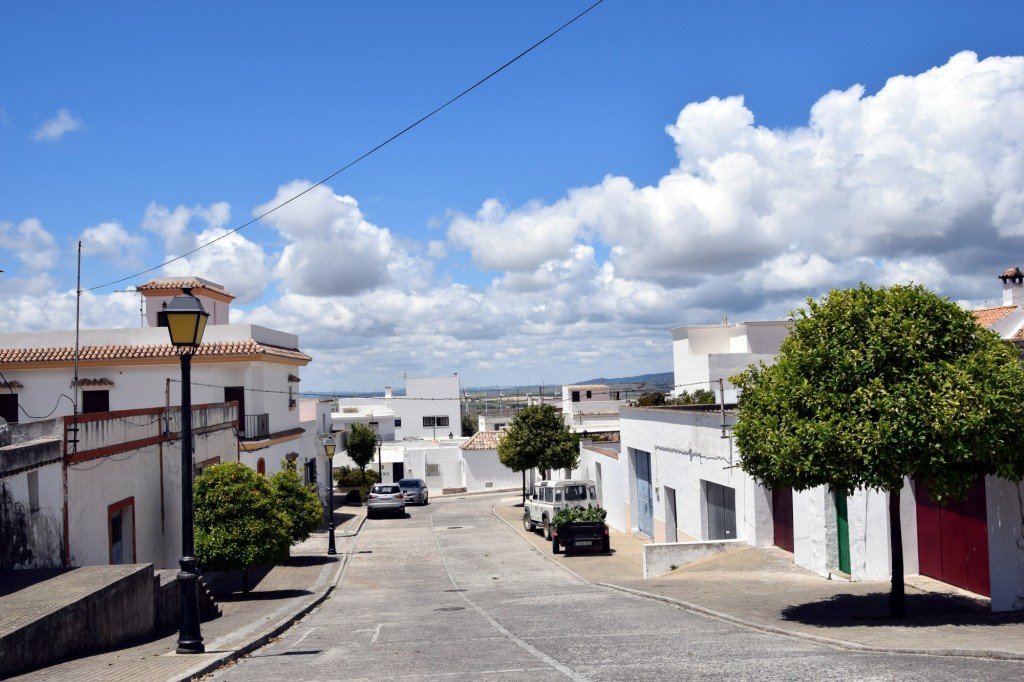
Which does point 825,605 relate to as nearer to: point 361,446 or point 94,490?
point 94,490

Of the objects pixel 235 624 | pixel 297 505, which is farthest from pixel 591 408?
pixel 235 624

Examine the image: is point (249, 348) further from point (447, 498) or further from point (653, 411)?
point (447, 498)

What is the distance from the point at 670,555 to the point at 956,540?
808cm

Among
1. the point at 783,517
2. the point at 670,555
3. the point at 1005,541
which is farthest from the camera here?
the point at 670,555

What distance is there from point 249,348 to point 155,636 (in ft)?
72.1

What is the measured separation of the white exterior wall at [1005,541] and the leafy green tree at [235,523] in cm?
1397

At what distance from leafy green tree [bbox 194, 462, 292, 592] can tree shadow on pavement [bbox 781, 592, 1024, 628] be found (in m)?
11.0

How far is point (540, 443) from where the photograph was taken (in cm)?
4328

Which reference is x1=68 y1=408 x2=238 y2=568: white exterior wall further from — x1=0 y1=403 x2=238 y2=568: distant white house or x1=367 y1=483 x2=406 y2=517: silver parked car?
x1=367 y1=483 x2=406 y2=517: silver parked car

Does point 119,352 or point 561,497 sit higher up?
point 119,352

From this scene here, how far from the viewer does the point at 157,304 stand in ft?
130

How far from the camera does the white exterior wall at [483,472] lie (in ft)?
208

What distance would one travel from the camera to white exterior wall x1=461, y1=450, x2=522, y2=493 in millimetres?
63531

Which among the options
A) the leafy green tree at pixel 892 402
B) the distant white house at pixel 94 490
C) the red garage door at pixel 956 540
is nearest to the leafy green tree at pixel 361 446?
the distant white house at pixel 94 490
